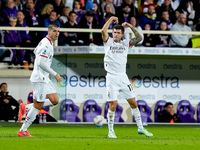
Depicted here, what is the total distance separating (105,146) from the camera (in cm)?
873

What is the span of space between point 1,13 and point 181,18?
619cm

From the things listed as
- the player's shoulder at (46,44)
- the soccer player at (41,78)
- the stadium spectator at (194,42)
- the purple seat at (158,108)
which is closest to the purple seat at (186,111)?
the purple seat at (158,108)

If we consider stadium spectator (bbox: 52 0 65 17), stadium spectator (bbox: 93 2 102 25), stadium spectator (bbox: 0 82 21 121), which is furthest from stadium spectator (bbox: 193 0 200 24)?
stadium spectator (bbox: 0 82 21 121)

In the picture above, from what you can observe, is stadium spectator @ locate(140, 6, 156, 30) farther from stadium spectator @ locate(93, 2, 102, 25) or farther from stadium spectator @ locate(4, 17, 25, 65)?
stadium spectator @ locate(4, 17, 25, 65)

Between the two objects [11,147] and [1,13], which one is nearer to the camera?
[11,147]

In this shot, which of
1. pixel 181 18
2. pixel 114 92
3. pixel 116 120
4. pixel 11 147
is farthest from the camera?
pixel 181 18

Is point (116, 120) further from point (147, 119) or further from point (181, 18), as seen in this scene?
point (181, 18)

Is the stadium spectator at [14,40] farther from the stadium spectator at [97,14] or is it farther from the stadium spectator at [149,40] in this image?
the stadium spectator at [149,40]

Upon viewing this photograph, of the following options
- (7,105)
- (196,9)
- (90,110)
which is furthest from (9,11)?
(196,9)

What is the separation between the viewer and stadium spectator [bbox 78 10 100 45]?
1800cm

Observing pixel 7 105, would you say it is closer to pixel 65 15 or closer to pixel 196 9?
pixel 65 15

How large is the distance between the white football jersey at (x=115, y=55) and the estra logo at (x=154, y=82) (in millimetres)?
6936

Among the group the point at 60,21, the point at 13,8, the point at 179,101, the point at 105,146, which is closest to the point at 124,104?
the point at 179,101

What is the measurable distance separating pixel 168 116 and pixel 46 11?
5.48m
